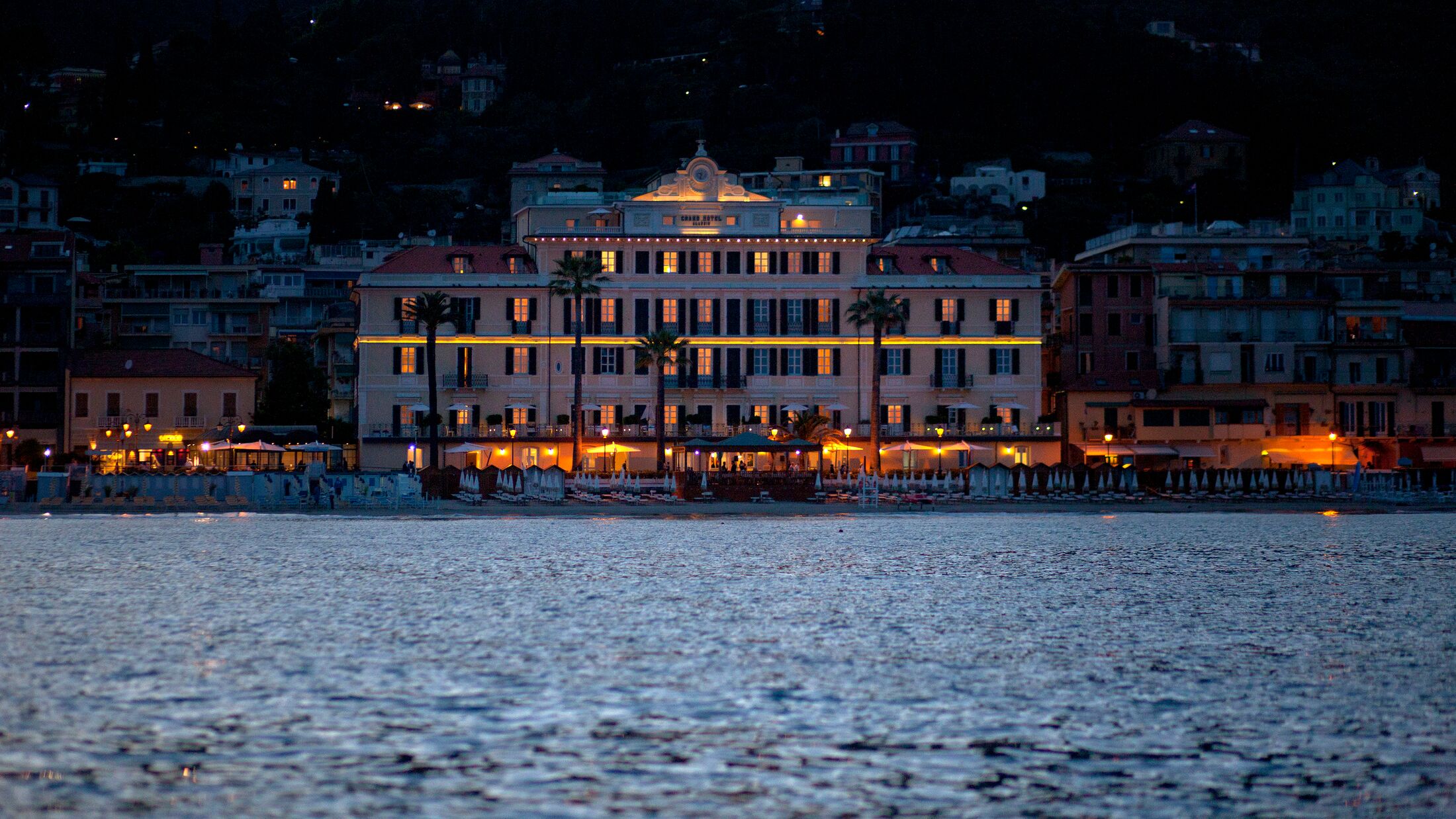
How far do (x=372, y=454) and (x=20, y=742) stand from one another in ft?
203

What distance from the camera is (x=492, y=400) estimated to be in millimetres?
85625

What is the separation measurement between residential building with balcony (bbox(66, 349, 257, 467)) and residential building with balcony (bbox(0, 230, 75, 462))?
2.93 ft

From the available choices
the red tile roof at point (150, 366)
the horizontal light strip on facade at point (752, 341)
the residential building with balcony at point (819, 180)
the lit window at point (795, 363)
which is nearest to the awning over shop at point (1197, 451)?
Answer: the horizontal light strip on facade at point (752, 341)

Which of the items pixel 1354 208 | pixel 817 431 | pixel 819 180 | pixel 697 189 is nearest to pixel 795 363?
pixel 817 431

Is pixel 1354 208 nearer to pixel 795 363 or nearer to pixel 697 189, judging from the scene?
pixel 795 363

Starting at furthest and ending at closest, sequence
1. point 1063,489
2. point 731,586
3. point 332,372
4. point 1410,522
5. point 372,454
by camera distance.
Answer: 1. point 332,372
2. point 372,454
3. point 1063,489
4. point 1410,522
5. point 731,586

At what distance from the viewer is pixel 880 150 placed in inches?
7362

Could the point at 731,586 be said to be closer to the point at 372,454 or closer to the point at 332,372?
the point at 372,454

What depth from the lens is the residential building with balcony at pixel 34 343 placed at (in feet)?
286

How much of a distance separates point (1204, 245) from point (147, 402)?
56.4 m

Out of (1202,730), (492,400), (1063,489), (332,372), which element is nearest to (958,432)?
(1063,489)

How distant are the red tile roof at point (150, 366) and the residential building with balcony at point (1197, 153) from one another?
111799 mm

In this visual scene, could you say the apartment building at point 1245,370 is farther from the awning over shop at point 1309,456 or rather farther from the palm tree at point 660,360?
the palm tree at point 660,360

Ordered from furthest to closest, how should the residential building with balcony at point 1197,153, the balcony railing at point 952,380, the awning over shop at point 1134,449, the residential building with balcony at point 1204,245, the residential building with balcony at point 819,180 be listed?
the residential building with balcony at point 1197,153 < the residential building with balcony at point 819,180 < the residential building with balcony at point 1204,245 < the balcony railing at point 952,380 < the awning over shop at point 1134,449
